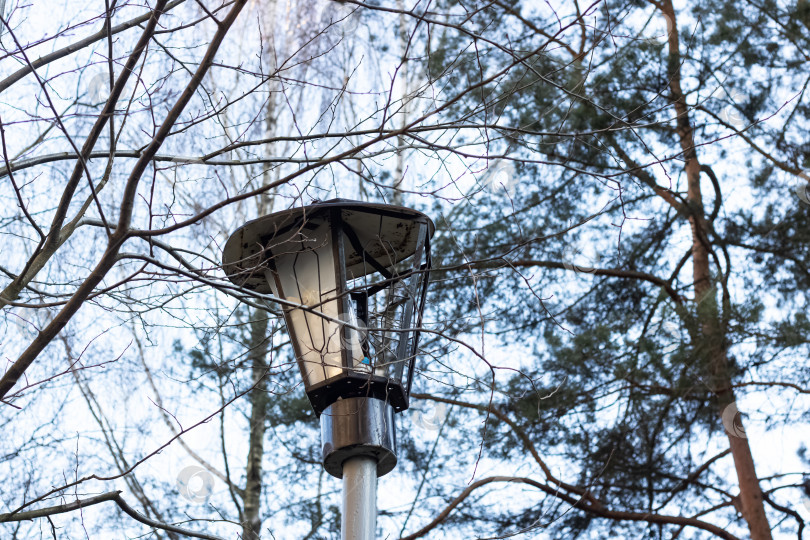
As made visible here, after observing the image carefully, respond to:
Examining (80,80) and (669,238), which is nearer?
(80,80)

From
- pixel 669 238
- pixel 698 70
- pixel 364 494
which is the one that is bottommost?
pixel 364 494

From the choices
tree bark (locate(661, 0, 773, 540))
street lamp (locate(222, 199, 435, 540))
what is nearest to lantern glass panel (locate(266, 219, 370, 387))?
street lamp (locate(222, 199, 435, 540))

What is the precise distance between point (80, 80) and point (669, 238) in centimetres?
474

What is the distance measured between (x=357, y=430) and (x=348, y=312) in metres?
0.37

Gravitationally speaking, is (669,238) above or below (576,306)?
above

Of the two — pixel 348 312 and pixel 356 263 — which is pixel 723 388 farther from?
pixel 348 312

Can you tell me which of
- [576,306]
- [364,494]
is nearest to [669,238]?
[576,306]

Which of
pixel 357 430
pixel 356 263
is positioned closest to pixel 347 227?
pixel 356 263

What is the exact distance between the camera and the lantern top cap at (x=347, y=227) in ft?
9.77

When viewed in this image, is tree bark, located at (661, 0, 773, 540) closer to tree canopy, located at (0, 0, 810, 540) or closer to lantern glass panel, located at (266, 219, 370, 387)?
tree canopy, located at (0, 0, 810, 540)

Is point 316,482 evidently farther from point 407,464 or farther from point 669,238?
point 669,238

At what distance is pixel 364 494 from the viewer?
111 inches

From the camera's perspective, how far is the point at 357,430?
283 cm

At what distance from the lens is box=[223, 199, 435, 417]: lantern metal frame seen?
2877 millimetres
